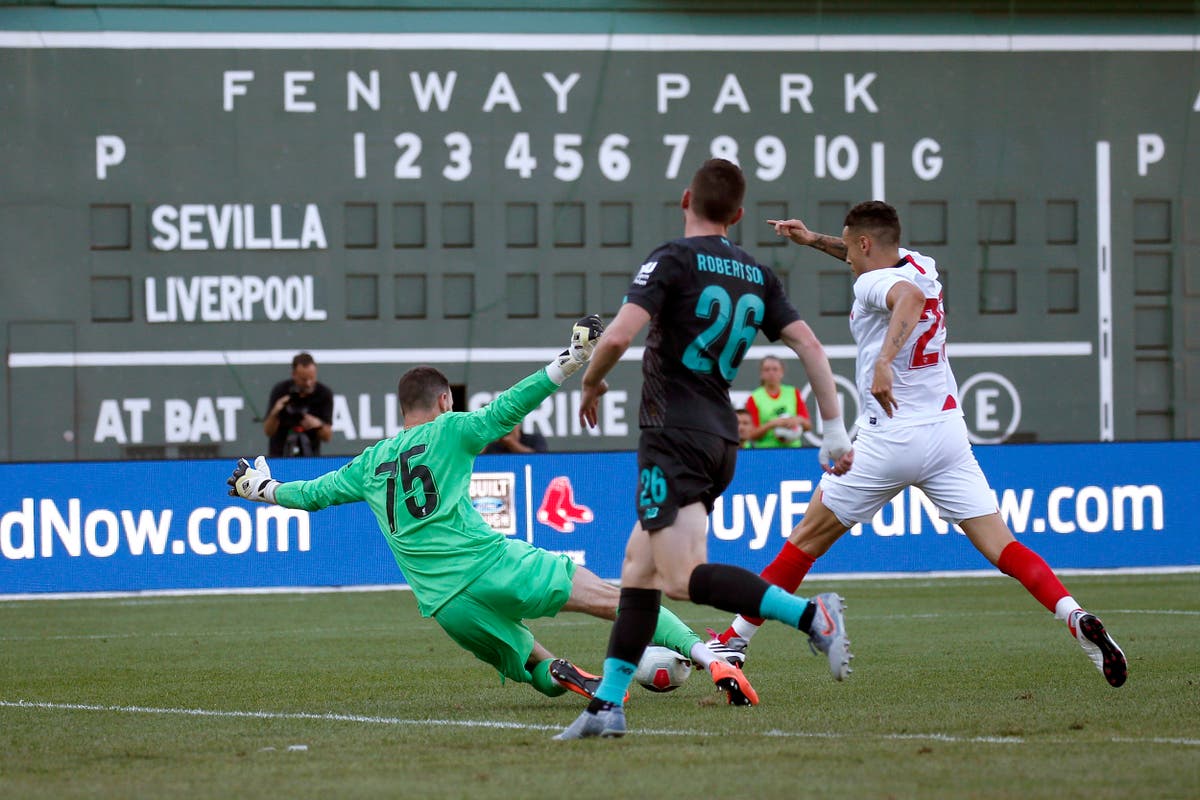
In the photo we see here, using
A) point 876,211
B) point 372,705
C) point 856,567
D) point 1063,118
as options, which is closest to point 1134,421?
point 1063,118

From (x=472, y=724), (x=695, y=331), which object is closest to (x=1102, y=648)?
(x=695, y=331)

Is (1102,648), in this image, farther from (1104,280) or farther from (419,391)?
(1104,280)

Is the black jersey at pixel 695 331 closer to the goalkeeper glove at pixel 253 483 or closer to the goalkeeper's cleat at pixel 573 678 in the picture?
the goalkeeper's cleat at pixel 573 678

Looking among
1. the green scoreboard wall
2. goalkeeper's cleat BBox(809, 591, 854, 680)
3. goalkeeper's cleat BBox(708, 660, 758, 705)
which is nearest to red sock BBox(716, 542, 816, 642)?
goalkeeper's cleat BBox(708, 660, 758, 705)

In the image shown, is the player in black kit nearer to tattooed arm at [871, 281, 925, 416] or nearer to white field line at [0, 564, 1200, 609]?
tattooed arm at [871, 281, 925, 416]

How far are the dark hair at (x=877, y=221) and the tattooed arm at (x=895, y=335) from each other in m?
0.35

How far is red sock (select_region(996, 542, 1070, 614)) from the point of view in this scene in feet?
23.5

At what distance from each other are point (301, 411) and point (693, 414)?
10776 mm

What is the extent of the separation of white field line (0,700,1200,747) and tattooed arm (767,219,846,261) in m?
2.42

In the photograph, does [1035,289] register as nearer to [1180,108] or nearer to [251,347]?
[1180,108]

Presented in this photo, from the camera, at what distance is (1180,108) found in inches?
741

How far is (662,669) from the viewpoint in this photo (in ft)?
23.1

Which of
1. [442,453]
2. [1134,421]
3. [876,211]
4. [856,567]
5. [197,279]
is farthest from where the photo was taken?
[1134,421]

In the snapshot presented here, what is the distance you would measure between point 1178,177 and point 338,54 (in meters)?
8.74
